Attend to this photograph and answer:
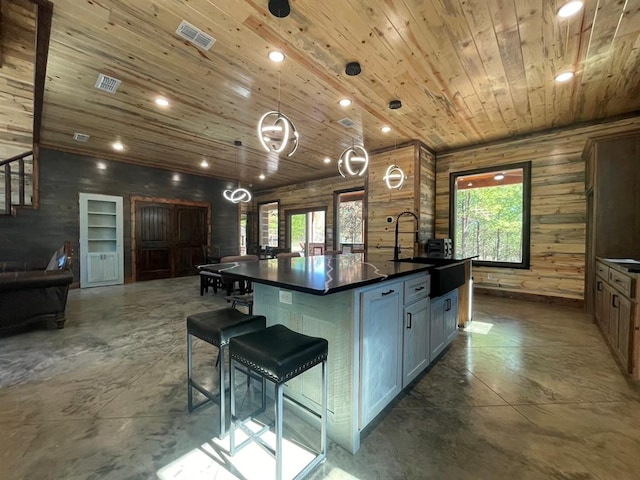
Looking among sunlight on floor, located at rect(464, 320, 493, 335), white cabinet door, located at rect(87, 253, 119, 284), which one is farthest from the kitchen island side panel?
white cabinet door, located at rect(87, 253, 119, 284)

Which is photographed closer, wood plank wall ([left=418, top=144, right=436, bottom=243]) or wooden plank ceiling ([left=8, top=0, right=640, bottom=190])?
wooden plank ceiling ([left=8, top=0, right=640, bottom=190])

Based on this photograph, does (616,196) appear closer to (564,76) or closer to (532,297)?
(564,76)

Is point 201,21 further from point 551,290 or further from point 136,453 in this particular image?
point 551,290

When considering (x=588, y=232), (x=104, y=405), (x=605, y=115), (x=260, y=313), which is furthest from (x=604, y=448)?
(x=605, y=115)

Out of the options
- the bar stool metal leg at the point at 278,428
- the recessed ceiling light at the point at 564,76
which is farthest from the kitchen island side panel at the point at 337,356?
the recessed ceiling light at the point at 564,76

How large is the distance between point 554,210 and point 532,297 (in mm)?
1577

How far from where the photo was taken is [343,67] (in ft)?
9.62

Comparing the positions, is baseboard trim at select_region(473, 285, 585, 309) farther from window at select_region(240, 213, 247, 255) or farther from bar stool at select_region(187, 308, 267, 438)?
window at select_region(240, 213, 247, 255)

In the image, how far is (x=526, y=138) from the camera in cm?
489

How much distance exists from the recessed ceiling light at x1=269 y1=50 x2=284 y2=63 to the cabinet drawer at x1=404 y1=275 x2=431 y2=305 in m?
2.49

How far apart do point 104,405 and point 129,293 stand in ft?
14.0

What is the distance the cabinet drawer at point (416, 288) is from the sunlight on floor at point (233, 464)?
3.68 feet

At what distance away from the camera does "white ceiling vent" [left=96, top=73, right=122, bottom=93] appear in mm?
3160

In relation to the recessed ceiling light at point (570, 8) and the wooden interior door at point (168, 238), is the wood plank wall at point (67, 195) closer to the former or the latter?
the wooden interior door at point (168, 238)
